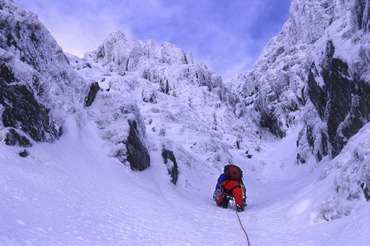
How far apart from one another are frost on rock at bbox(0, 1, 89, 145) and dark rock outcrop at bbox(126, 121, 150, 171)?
Answer: 3579mm

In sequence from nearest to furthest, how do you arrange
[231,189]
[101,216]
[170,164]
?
[101,216]
[231,189]
[170,164]

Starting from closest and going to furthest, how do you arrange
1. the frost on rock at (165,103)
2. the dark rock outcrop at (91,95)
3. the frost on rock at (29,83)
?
the frost on rock at (29,83), the dark rock outcrop at (91,95), the frost on rock at (165,103)

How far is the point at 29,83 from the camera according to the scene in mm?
9930

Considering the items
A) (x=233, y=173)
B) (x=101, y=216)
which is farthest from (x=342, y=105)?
(x=101, y=216)

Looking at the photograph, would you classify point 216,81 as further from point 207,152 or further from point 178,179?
point 178,179

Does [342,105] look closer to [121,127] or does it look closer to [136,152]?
[136,152]

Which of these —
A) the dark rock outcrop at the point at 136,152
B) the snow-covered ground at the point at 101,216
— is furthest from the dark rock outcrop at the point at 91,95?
the snow-covered ground at the point at 101,216

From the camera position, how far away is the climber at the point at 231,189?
37.3ft

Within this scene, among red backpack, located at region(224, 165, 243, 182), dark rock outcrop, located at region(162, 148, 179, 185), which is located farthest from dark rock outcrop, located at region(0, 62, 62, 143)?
dark rock outcrop, located at region(162, 148, 179, 185)

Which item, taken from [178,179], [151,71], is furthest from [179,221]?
[151,71]

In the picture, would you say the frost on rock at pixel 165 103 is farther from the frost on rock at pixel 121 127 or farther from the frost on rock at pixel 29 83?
the frost on rock at pixel 29 83

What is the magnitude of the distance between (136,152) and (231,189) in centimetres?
609

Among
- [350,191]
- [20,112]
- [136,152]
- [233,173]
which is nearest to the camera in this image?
[350,191]

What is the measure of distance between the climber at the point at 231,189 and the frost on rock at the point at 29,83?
313 inches
